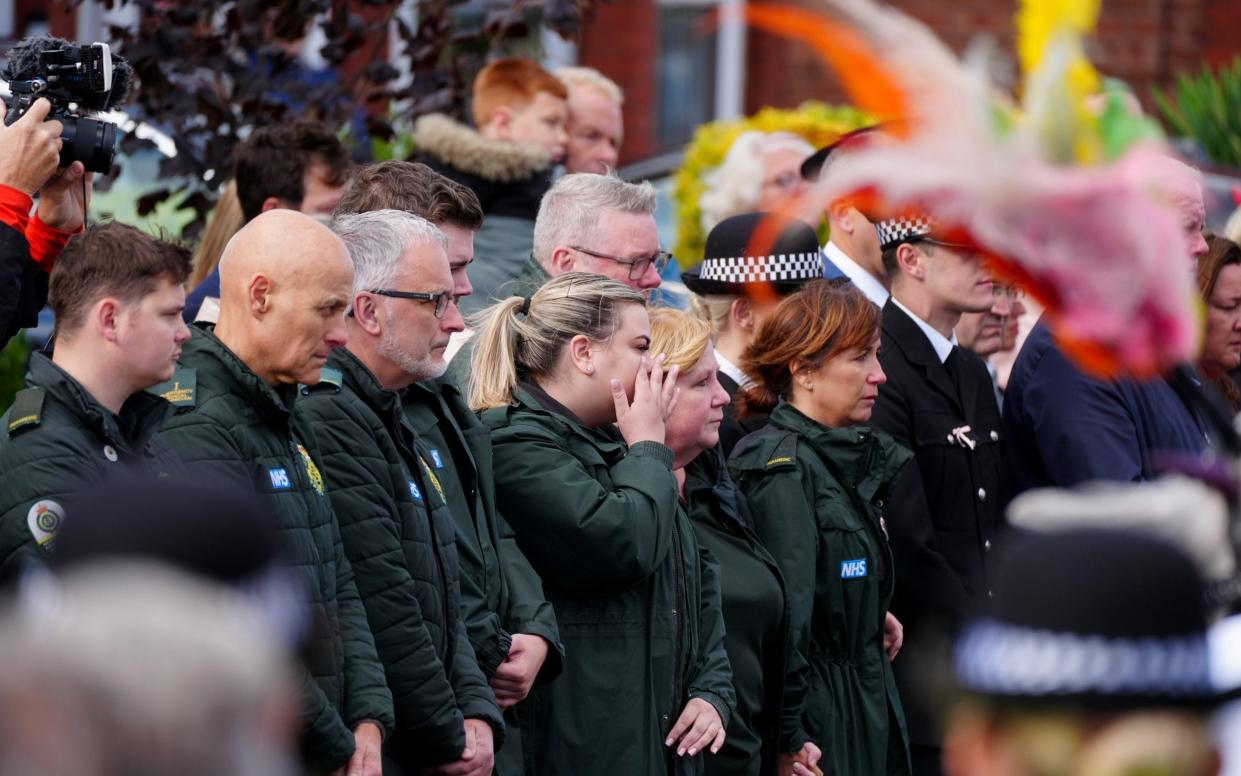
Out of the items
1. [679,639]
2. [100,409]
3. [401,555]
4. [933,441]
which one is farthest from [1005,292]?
[100,409]

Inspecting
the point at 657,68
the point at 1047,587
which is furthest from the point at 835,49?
the point at 657,68

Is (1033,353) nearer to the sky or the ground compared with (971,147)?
nearer to the ground

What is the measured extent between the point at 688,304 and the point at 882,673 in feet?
5.88

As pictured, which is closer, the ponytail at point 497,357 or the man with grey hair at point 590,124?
the ponytail at point 497,357

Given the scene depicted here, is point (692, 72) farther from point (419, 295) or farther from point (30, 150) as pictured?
point (30, 150)

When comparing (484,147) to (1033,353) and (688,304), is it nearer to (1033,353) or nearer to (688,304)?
(688,304)

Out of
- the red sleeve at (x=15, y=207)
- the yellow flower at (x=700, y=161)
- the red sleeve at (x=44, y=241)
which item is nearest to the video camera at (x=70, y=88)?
the red sleeve at (x=44, y=241)

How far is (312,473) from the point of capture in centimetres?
477

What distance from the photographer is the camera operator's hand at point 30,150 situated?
494cm

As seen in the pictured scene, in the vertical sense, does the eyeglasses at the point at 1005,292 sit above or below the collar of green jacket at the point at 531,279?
below

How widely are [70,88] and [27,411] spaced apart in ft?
4.49

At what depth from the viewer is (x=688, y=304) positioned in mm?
7418

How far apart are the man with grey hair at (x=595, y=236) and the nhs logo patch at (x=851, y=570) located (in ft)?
3.92

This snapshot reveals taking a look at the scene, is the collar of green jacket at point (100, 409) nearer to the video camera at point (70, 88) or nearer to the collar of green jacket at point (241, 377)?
the collar of green jacket at point (241, 377)
